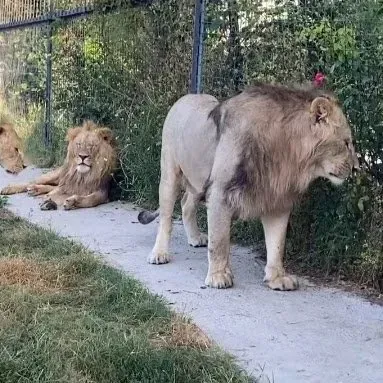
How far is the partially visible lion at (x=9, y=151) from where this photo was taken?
33.1 ft

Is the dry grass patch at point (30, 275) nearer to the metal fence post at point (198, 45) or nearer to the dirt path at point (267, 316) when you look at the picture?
the dirt path at point (267, 316)

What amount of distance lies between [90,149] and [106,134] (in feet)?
0.90

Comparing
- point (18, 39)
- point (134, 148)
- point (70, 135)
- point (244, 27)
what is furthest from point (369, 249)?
point (18, 39)

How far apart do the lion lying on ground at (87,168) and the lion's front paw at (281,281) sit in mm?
3337

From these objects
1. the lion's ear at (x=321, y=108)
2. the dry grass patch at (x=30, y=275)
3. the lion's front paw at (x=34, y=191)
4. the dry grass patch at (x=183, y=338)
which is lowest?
the lion's front paw at (x=34, y=191)

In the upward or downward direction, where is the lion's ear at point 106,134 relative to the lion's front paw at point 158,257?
upward

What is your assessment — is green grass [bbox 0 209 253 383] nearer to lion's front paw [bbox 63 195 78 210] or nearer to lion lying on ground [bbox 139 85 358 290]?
lion lying on ground [bbox 139 85 358 290]

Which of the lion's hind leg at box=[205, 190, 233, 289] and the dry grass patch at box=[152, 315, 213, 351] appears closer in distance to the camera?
the dry grass patch at box=[152, 315, 213, 351]

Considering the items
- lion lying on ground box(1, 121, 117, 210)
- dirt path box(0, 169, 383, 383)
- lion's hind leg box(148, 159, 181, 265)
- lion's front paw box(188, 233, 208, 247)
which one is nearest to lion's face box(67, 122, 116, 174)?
lion lying on ground box(1, 121, 117, 210)

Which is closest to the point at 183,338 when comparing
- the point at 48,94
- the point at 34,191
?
the point at 34,191

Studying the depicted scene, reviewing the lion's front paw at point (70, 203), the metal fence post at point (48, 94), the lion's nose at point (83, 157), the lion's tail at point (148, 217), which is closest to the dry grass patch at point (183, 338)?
the lion's tail at point (148, 217)

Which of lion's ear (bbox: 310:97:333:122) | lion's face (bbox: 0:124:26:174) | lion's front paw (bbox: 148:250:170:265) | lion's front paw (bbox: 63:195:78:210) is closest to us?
lion's ear (bbox: 310:97:333:122)

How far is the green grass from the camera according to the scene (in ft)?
11.4

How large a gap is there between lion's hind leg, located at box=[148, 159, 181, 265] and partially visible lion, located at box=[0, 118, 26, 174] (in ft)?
15.2
